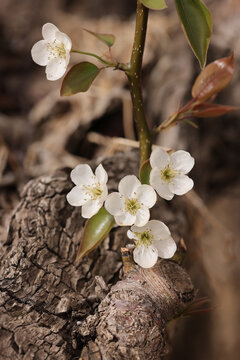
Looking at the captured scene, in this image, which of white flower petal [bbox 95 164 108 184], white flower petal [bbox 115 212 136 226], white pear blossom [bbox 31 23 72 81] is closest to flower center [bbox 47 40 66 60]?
white pear blossom [bbox 31 23 72 81]

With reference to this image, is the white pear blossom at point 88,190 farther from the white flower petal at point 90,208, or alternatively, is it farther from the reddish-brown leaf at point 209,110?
the reddish-brown leaf at point 209,110

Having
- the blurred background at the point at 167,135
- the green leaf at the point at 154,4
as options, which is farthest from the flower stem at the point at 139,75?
the blurred background at the point at 167,135

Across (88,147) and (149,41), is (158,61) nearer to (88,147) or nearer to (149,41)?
(149,41)

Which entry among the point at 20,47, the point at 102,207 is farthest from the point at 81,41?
the point at 102,207

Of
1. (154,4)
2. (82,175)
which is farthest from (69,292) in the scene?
(154,4)

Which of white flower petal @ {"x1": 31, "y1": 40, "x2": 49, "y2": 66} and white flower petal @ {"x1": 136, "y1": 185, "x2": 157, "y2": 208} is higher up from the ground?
white flower petal @ {"x1": 31, "y1": 40, "x2": 49, "y2": 66}

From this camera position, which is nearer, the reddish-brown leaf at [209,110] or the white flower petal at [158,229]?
the white flower petal at [158,229]

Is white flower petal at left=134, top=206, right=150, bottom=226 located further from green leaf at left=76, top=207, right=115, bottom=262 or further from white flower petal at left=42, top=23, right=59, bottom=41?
white flower petal at left=42, top=23, right=59, bottom=41
